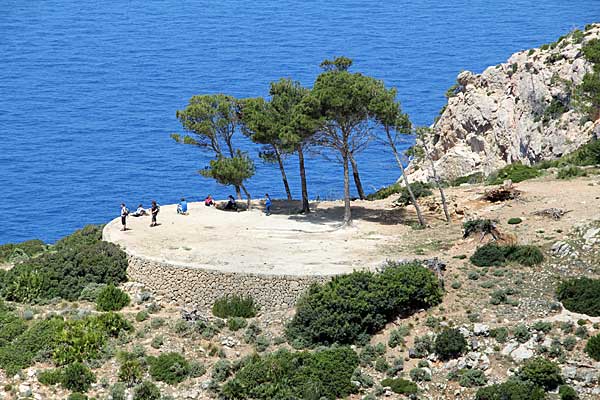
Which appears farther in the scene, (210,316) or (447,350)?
(210,316)

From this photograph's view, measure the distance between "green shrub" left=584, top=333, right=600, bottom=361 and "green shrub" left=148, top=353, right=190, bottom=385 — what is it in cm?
2035

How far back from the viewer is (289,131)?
68.4 metres

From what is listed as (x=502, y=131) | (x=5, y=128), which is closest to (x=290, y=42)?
(x=5, y=128)

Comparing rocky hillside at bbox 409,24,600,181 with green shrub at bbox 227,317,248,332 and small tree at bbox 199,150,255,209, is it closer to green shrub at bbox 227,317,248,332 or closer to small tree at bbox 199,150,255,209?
small tree at bbox 199,150,255,209

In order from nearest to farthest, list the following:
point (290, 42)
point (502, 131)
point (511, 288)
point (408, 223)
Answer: point (511, 288)
point (408, 223)
point (502, 131)
point (290, 42)

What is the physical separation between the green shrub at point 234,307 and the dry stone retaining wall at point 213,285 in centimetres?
35

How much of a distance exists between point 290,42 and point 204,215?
391 feet

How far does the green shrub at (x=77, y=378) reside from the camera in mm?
54281

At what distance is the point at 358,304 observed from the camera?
56688 mm

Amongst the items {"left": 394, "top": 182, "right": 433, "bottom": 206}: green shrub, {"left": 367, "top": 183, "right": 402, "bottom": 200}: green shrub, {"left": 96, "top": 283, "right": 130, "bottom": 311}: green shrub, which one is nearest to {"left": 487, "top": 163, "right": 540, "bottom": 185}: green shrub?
{"left": 394, "top": 182, "right": 433, "bottom": 206}: green shrub

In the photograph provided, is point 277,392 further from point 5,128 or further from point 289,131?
point 5,128

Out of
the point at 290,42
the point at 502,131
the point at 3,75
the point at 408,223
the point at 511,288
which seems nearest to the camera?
the point at 511,288

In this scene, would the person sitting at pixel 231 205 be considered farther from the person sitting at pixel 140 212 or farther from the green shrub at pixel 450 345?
the green shrub at pixel 450 345

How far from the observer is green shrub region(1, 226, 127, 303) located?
206 feet
